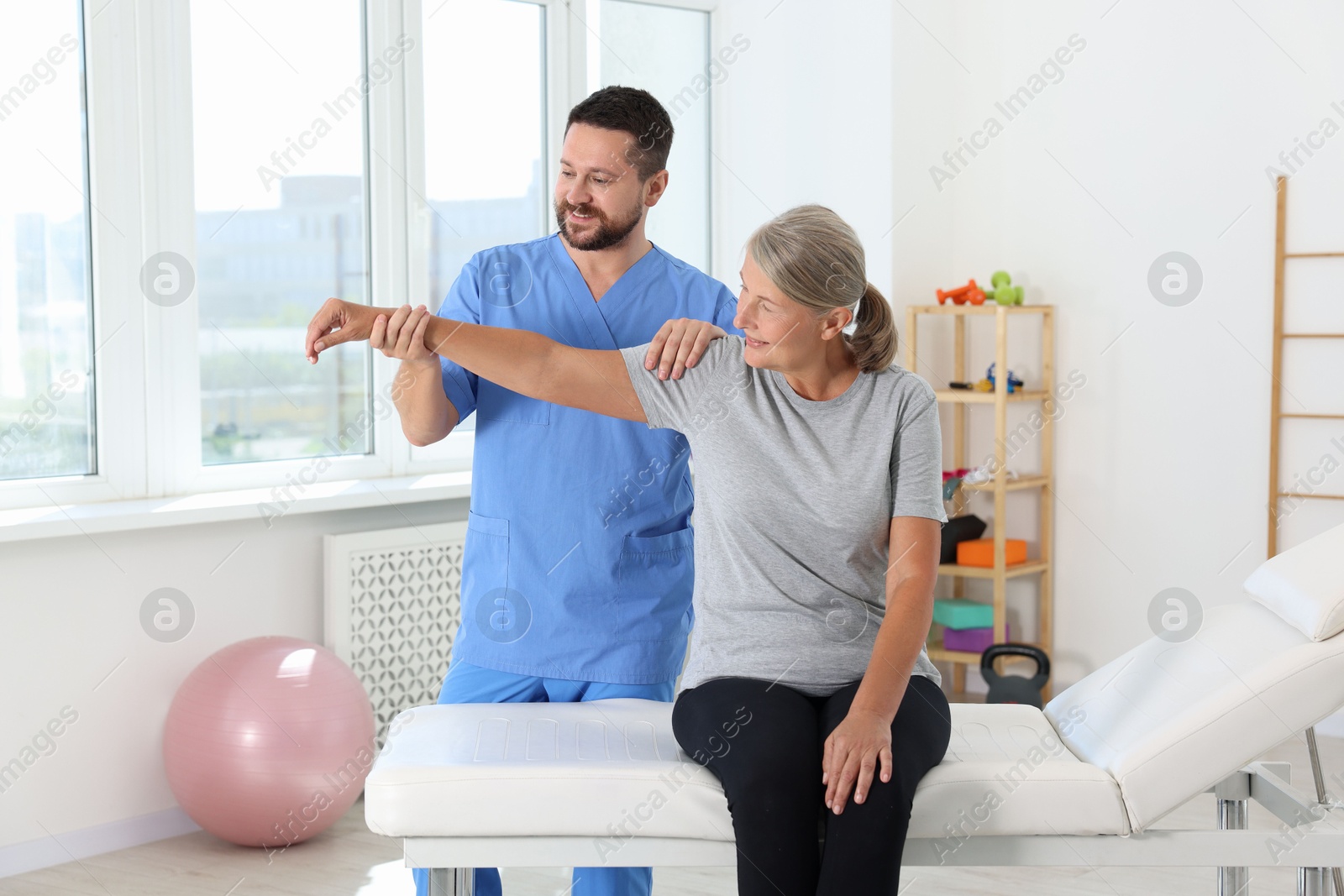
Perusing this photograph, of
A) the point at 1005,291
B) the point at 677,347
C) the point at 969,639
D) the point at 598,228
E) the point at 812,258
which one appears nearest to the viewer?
the point at 812,258

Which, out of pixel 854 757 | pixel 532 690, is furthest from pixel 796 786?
pixel 532 690

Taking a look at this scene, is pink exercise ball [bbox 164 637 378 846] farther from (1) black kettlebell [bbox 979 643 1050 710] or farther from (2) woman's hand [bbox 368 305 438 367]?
(1) black kettlebell [bbox 979 643 1050 710]

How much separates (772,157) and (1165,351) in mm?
1314

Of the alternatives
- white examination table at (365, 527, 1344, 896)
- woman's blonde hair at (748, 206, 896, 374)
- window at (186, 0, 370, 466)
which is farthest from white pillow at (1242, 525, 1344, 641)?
window at (186, 0, 370, 466)

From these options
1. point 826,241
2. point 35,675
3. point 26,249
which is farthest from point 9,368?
point 826,241

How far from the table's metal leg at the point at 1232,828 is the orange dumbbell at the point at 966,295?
197 cm

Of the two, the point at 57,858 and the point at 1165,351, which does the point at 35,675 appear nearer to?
the point at 57,858

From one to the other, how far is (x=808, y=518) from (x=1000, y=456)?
224 cm

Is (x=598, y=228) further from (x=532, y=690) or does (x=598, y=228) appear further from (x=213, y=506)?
(x=213, y=506)

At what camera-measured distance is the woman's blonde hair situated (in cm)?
152

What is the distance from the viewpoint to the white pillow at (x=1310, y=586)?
5.15 ft

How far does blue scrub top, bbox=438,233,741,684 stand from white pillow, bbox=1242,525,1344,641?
82 cm

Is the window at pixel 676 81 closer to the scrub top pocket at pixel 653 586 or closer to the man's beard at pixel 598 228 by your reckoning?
the man's beard at pixel 598 228

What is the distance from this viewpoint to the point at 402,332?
1580 mm
